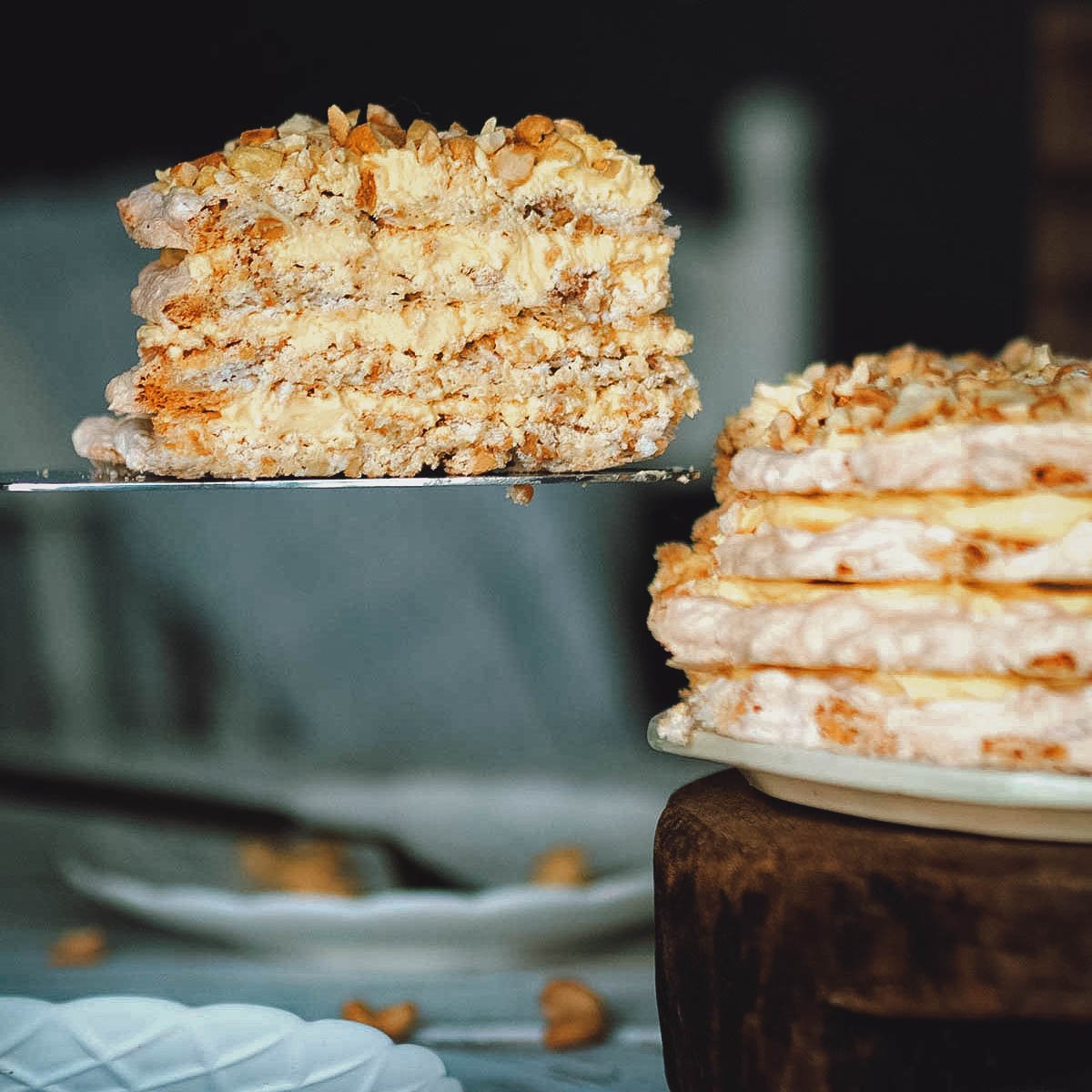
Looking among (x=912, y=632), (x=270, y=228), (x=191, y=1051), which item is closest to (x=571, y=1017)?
(x=191, y=1051)

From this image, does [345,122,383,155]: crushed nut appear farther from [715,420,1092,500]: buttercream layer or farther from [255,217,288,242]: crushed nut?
[715,420,1092,500]: buttercream layer

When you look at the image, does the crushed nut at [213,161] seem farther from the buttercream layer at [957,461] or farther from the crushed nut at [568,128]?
the buttercream layer at [957,461]

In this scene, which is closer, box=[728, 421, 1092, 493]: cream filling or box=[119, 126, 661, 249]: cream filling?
box=[728, 421, 1092, 493]: cream filling

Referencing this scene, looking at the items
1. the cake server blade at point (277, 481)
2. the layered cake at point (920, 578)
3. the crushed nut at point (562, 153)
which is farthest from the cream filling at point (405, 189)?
the layered cake at point (920, 578)

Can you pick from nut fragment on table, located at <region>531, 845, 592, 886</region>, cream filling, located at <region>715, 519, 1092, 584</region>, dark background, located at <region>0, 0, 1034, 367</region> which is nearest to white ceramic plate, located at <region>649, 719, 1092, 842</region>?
cream filling, located at <region>715, 519, 1092, 584</region>

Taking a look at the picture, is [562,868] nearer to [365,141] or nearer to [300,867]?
[300,867]

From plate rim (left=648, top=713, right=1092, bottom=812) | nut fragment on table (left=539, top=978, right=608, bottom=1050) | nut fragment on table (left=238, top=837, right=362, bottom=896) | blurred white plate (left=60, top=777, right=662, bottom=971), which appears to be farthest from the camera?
nut fragment on table (left=238, top=837, right=362, bottom=896)
